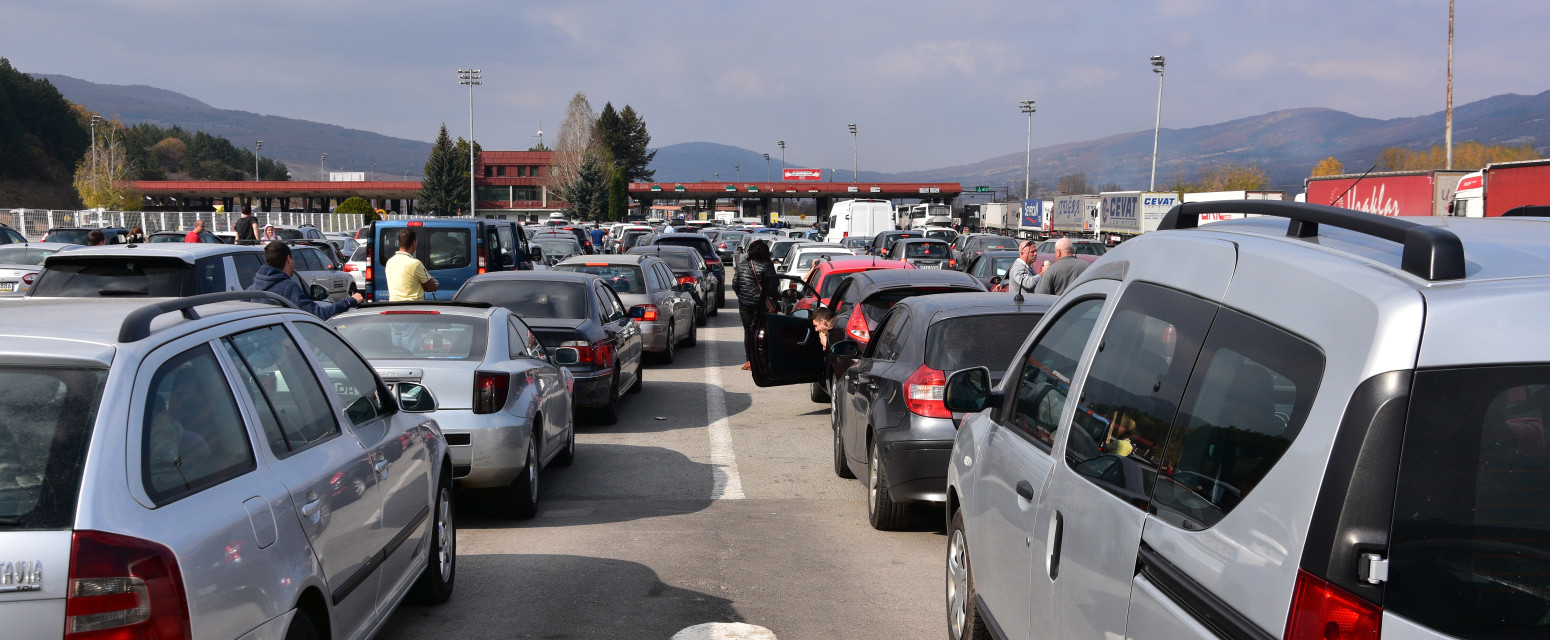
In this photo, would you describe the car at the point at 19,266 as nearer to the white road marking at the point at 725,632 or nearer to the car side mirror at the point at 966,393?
the white road marking at the point at 725,632

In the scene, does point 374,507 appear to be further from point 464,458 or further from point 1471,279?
point 1471,279

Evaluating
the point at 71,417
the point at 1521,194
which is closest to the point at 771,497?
the point at 71,417

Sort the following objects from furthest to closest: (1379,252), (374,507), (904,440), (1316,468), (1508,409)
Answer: (904,440)
(374,507)
(1379,252)
(1316,468)
(1508,409)

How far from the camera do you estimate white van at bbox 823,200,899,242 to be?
149 feet

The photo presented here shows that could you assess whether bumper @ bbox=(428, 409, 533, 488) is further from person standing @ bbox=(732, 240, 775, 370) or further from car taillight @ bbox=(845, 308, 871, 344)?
person standing @ bbox=(732, 240, 775, 370)

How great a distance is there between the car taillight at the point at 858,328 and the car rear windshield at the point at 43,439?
858 centimetres

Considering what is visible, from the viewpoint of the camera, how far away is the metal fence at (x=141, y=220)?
4634 cm

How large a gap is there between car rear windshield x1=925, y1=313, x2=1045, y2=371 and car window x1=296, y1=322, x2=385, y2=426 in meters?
3.56

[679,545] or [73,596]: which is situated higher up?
[73,596]

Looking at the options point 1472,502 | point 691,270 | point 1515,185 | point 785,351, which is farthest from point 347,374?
point 1515,185

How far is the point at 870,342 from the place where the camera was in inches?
361

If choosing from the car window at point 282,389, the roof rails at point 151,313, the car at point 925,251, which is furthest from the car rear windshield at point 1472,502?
the car at point 925,251

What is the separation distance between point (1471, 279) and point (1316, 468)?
433mm

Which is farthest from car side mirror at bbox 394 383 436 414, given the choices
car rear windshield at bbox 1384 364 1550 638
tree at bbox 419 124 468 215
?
tree at bbox 419 124 468 215
